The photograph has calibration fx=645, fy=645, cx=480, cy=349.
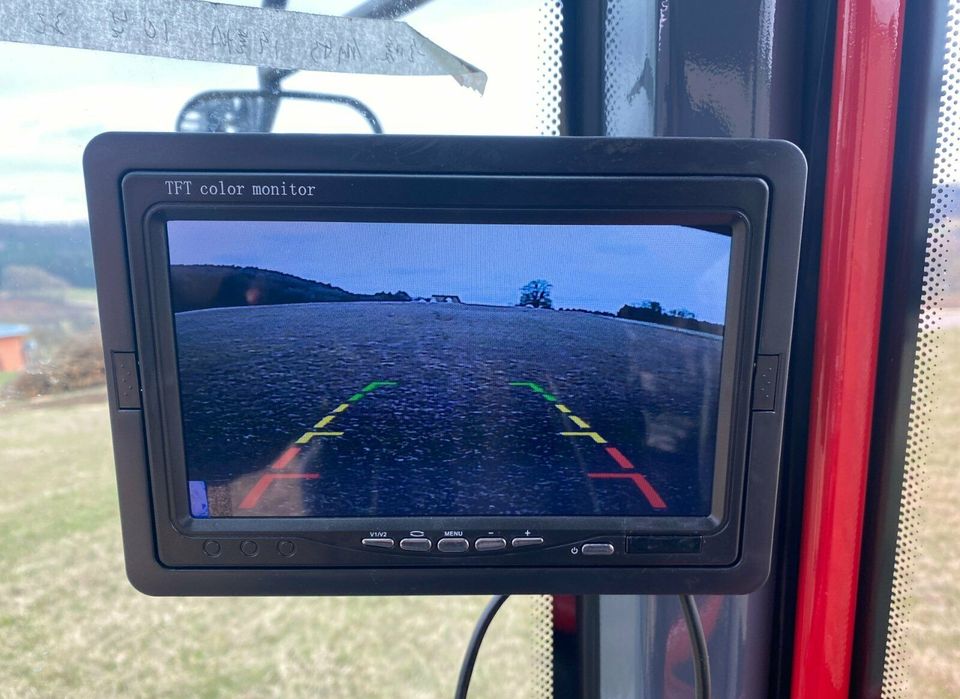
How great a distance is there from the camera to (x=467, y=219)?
83cm

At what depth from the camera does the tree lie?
33.4 inches

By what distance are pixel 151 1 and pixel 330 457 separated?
0.74 m

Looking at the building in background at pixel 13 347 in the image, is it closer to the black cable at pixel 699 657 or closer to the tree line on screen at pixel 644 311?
the tree line on screen at pixel 644 311

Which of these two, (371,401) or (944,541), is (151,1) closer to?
(371,401)


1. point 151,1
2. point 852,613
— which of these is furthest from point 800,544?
point 151,1

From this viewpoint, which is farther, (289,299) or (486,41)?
(486,41)

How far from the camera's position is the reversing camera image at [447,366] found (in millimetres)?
836

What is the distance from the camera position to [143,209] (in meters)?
0.80

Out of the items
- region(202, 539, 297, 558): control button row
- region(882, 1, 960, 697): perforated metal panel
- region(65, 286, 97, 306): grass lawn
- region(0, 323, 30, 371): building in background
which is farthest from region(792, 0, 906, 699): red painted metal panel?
region(0, 323, 30, 371): building in background

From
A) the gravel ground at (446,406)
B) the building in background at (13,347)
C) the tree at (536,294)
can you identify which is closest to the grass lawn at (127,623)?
the building in background at (13,347)

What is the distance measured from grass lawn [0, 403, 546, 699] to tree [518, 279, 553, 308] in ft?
2.21

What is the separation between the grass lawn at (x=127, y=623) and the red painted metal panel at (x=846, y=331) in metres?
0.55

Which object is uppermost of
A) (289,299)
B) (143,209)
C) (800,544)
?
(143,209)

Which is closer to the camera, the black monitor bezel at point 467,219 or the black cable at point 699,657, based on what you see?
the black monitor bezel at point 467,219
